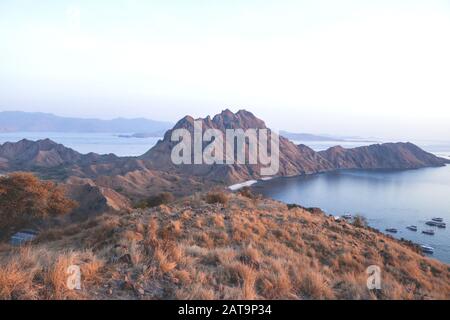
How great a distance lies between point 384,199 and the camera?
86.6 m

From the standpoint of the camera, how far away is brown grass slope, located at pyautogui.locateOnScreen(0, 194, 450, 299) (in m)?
5.35

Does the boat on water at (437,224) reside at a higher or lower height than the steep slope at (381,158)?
lower

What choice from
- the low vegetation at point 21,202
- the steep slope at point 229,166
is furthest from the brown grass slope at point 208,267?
the steep slope at point 229,166

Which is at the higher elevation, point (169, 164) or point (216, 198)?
point (216, 198)

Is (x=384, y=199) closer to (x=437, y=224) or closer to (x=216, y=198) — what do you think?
(x=437, y=224)

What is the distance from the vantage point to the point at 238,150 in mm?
145500
